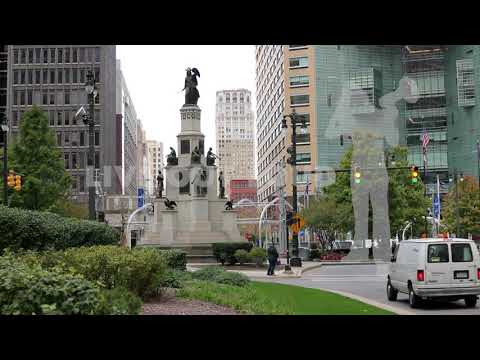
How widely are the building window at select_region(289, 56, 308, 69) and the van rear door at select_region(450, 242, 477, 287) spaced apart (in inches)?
3094

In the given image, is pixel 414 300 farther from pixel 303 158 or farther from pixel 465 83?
pixel 303 158

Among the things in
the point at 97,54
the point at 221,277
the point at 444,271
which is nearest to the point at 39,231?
the point at 221,277

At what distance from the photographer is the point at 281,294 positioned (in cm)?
2108

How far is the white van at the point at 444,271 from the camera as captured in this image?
695 inches

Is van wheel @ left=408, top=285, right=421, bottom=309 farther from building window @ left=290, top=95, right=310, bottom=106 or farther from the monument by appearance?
building window @ left=290, top=95, right=310, bottom=106

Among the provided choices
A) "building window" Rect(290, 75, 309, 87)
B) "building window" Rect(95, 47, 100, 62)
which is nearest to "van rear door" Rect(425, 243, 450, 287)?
"building window" Rect(290, 75, 309, 87)

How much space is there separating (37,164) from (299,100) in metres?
52.0

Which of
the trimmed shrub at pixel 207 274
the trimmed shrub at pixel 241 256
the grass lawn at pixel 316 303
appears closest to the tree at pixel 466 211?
the trimmed shrub at pixel 241 256

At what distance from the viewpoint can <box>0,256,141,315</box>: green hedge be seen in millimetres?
9141
